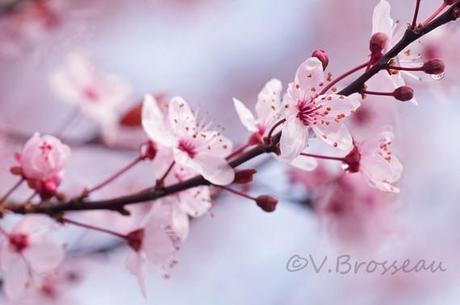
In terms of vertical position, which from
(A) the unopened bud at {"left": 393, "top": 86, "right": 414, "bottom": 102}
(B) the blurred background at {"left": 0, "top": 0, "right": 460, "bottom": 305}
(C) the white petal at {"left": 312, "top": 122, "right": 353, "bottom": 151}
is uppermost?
(A) the unopened bud at {"left": 393, "top": 86, "right": 414, "bottom": 102}

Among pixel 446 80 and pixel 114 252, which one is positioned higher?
pixel 446 80

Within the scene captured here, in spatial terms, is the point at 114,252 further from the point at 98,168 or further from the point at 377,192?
the point at 98,168

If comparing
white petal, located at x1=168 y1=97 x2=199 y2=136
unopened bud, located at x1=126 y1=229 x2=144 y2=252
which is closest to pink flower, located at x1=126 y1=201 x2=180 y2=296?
unopened bud, located at x1=126 y1=229 x2=144 y2=252

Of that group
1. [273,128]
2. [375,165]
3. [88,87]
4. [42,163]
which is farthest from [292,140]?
[88,87]

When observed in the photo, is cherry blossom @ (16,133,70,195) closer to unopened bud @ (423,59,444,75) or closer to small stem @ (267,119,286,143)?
small stem @ (267,119,286,143)

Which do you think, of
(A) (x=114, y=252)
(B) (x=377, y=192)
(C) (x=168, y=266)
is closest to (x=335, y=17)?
(B) (x=377, y=192)

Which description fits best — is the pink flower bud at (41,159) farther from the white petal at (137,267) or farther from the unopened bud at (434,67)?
the unopened bud at (434,67)
